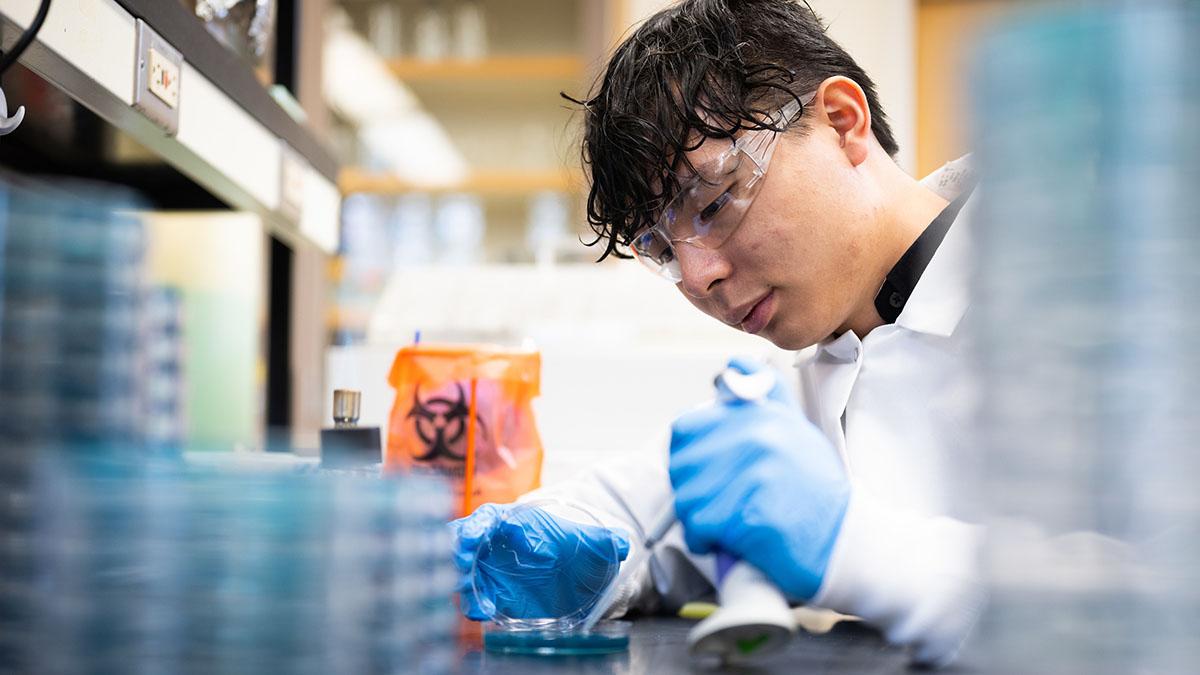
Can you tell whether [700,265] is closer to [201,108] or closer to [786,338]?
[786,338]

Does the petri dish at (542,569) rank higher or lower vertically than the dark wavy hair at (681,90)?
lower

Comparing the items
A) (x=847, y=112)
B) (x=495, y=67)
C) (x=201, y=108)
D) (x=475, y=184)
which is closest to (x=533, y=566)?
(x=847, y=112)

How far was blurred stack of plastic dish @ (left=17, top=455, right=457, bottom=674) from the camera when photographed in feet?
1.62

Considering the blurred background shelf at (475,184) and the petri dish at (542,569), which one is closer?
the petri dish at (542,569)

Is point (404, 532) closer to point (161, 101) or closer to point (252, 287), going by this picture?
point (161, 101)

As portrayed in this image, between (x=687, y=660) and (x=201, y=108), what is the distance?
1.16m

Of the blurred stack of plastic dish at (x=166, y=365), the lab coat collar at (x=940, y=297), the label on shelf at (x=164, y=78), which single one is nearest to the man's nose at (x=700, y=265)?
the lab coat collar at (x=940, y=297)

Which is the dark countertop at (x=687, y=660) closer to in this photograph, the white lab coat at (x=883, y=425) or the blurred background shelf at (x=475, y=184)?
the white lab coat at (x=883, y=425)

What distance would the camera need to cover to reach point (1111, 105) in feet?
1.47

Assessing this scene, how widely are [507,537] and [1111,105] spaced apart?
66cm

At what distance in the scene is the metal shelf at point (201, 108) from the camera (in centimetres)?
111

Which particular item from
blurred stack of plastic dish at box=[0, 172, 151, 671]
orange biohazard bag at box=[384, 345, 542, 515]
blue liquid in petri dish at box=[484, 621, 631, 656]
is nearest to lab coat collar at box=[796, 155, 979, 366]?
orange biohazard bag at box=[384, 345, 542, 515]

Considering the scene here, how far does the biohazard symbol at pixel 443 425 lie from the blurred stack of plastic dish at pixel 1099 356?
1.07m

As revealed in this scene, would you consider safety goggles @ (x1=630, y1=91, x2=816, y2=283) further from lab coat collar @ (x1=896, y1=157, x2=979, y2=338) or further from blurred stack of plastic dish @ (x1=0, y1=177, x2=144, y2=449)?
blurred stack of plastic dish @ (x1=0, y1=177, x2=144, y2=449)
